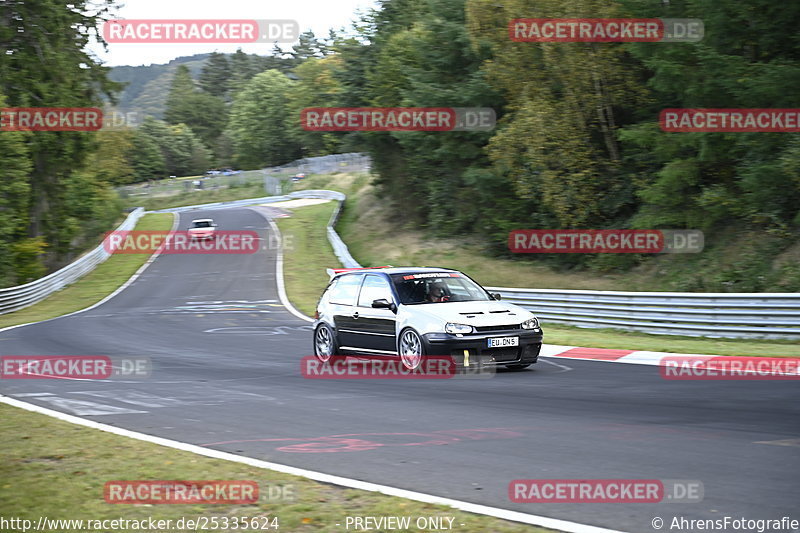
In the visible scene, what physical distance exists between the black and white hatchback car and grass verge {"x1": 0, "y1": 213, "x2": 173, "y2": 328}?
16184 mm

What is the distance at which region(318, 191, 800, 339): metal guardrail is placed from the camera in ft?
51.2

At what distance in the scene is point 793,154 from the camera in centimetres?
2255

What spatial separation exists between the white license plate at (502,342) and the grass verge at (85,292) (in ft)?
63.5

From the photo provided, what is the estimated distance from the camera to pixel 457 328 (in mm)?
12000

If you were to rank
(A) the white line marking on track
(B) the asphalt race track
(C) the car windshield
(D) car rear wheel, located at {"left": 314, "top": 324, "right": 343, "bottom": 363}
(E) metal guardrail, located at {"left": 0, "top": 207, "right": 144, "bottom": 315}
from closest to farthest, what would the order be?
(B) the asphalt race track < (A) the white line marking on track < (C) the car windshield < (D) car rear wheel, located at {"left": 314, "top": 324, "right": 343, "bottom": 363} < (E) metal guardrail, located at {"left": 0, "top": 207, "right": 144, "bottom": 315}

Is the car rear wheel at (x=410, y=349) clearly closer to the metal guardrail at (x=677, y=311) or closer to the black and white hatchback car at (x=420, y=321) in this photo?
the black and white hatchback car at (x=420, y=321)

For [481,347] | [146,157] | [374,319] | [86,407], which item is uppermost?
[146,157]

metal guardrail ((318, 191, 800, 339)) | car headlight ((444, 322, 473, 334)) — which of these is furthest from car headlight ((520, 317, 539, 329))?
metal guardrail ((318, 191, 800, 339))

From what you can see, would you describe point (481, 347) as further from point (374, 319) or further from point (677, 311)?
point (677, 311)

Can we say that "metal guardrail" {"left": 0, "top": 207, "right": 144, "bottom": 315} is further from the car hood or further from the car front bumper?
the car front bumper

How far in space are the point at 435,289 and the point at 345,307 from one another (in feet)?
5.39

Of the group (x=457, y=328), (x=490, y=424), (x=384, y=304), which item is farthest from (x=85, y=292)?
(x=490, y=424)

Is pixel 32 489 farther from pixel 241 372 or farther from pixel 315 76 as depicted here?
pixel 315 76

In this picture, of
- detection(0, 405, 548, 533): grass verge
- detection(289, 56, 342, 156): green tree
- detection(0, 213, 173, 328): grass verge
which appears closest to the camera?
detection(0, 405, 548, 533): grass verge
